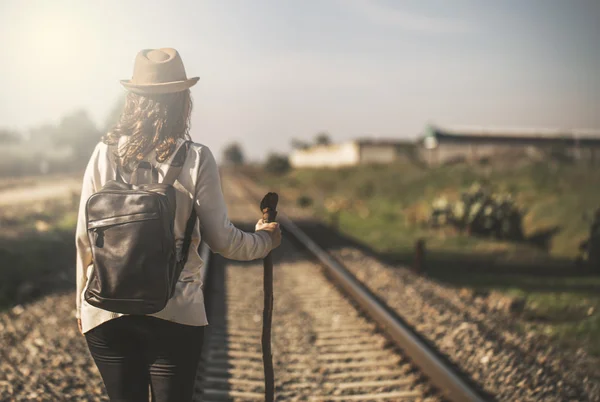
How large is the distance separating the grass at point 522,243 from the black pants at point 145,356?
4909mm

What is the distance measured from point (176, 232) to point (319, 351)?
142 inches

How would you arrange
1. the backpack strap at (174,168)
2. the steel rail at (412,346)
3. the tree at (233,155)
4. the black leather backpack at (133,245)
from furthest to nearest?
the tree at (233,155), the steel rail at (412,346), the backpack strap at (174,168), the black leather backpack at (133,245)

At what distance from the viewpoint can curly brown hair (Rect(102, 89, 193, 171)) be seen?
2090mm

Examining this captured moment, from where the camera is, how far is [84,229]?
2.14 metres

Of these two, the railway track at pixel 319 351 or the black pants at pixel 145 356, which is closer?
the black pants at pixel 145 356

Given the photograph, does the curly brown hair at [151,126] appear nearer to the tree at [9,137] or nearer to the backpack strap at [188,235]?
the backpack strap at [188,235]

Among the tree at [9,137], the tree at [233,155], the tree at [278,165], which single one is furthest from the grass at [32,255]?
the tree at [233,155]

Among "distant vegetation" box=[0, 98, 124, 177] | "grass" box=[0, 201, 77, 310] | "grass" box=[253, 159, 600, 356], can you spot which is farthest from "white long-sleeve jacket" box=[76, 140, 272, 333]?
"distant vegetation" box=[0, 98, 124, 177]

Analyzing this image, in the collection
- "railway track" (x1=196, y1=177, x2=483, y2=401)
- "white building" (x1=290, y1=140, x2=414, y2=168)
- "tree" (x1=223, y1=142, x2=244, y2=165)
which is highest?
"railway track" (x1=196, y1=177, x2=483, y2=401)

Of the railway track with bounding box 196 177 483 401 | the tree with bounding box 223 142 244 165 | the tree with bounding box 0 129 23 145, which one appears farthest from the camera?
the tree with bounding box 223 142 244 165

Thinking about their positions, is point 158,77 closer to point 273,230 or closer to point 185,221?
point 185,221

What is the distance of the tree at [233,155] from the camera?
116188mm

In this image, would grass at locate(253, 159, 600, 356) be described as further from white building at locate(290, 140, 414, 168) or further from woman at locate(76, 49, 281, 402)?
white building at locate(290, 140, 414, 168)

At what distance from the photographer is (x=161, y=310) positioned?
206 centimetres
